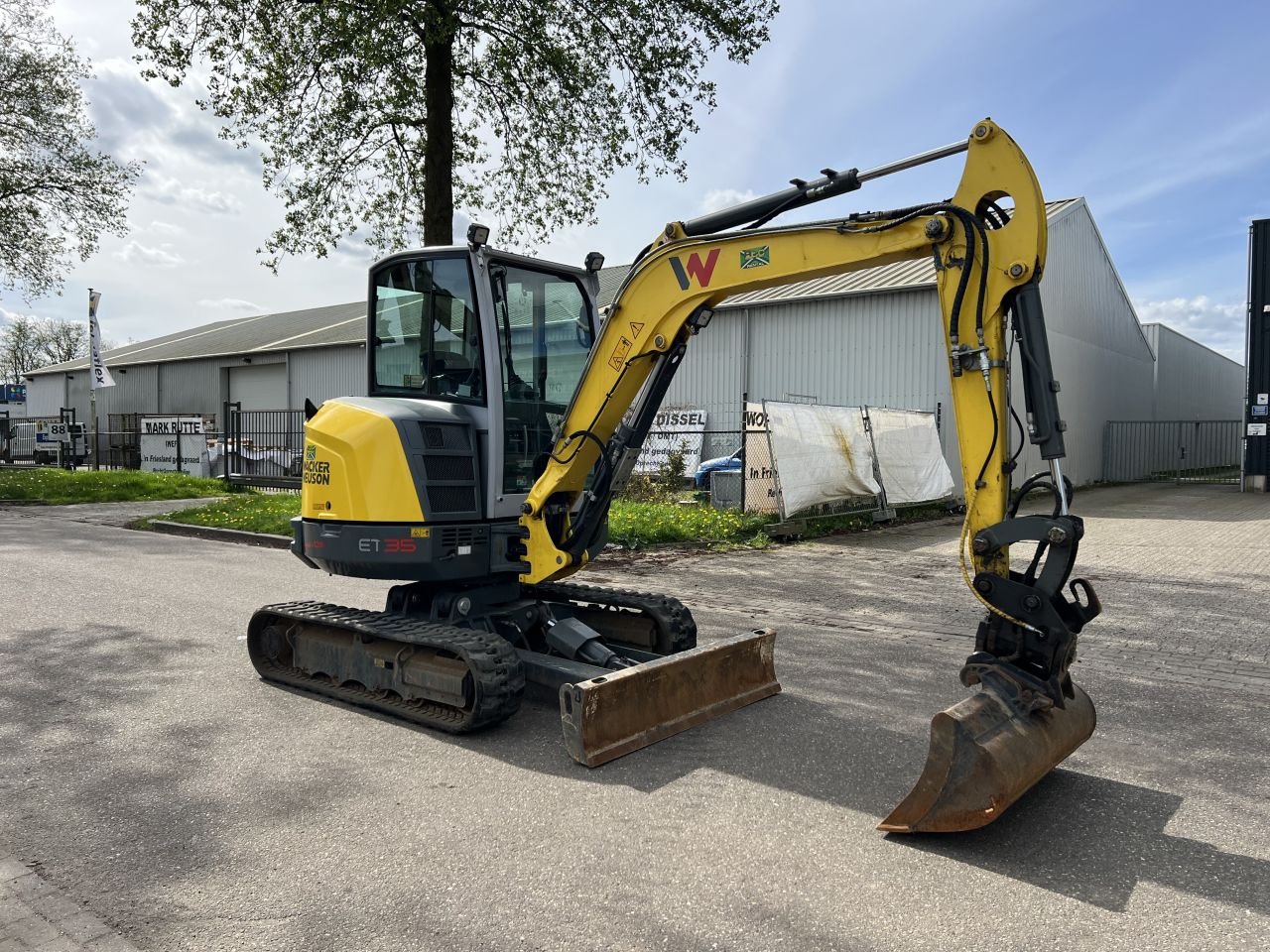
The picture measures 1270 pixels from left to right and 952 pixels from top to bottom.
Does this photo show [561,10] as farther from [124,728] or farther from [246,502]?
[124,728]

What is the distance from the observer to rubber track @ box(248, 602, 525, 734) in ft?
→ 16.7

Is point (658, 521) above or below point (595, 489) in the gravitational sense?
below

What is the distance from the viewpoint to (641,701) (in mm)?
5098

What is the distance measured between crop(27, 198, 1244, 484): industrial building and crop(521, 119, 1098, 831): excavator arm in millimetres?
A: 10093

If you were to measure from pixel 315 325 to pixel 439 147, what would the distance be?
28.5 metres

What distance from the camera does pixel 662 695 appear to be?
5223mm

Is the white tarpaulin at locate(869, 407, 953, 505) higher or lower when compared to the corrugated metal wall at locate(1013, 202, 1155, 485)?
lower

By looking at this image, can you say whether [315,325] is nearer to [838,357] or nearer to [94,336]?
[94,336]

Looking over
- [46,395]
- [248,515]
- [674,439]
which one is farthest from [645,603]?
[46,395]

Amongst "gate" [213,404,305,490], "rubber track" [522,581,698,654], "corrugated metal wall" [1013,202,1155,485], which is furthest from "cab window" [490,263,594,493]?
"gate" [213,404,305,490]

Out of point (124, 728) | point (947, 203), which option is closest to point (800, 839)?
point (947, 203)

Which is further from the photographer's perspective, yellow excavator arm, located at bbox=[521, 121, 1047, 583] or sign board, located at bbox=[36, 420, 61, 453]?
sign board, located at bbox=[36, 420, 61, 453]

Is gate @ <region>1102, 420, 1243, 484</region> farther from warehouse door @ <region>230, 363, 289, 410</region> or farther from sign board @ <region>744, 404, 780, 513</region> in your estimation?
warehouse door @ <region>230, 363, 289, 410</region>

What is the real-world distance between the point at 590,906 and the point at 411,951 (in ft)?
2.11
